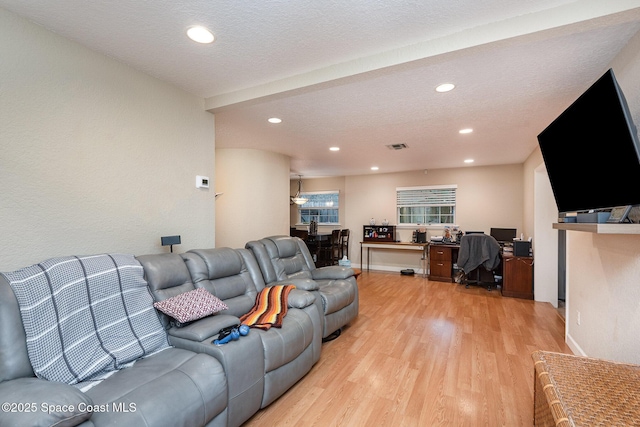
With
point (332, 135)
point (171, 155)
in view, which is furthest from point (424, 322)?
point (171, 155)

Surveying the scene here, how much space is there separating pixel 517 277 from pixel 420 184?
2.81m

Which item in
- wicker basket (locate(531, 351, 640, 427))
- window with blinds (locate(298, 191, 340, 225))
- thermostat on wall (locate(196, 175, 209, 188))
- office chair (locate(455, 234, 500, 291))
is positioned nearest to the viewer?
wicker basket (locate(531, 351, 640, 427))

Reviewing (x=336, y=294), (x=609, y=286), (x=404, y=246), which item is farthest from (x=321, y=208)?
(x=609, y=286)

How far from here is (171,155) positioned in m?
2.59

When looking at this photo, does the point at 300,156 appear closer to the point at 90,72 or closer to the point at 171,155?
the point at 171,155

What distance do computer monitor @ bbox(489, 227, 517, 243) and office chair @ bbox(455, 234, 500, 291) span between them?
2.47 ft

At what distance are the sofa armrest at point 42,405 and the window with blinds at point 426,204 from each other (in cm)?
656

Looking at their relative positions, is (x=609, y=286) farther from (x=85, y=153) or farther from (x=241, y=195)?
(x=241, y=195)

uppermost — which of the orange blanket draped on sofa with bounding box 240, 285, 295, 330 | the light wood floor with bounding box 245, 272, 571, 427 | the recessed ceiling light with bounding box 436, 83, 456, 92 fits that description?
the recessed ceiling light with bounding box 436, 83, 456, 92

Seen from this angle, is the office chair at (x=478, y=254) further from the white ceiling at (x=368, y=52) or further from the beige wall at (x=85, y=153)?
the beige wall at (x=85, y=153)

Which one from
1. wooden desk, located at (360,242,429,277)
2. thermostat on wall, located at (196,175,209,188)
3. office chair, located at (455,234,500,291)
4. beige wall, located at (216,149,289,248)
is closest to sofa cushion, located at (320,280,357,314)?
thermostat on wall, located at (196,175,209,188)

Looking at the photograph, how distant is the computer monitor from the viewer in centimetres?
570

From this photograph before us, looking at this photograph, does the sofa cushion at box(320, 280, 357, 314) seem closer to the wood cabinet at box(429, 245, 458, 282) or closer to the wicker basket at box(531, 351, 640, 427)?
the wicker basket at box(531, 351, 640, 427)

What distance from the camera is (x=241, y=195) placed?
4.82 meters
